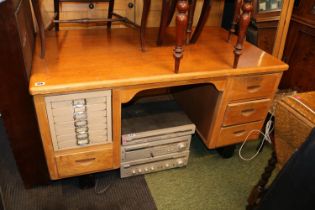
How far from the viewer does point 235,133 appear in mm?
1524

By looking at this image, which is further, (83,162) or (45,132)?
(83,162)

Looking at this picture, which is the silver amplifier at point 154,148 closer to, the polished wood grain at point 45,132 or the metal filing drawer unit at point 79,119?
the metal filing drawer unit at point 79,119

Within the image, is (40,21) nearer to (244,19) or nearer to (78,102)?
(78,102)

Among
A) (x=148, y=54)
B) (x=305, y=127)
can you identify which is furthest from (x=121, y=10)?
(x=305, y=127)

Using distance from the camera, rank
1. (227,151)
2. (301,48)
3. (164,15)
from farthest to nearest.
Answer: (301,48)
(227,151)
(164,15)

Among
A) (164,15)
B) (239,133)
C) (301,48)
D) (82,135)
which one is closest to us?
(82,135)

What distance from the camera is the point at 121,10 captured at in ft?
5.44

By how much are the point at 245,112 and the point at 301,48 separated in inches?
36.7

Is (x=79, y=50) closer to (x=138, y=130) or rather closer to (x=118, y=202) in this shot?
(x=138, y=130)

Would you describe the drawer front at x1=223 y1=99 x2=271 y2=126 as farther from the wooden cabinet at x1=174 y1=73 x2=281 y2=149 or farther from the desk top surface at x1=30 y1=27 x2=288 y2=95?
the desk top surface at x1=30 y1=27 x2=288 y2=95

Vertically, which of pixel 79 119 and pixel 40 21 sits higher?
pixel 40 21

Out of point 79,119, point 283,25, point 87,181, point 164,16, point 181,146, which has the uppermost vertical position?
point 164,16

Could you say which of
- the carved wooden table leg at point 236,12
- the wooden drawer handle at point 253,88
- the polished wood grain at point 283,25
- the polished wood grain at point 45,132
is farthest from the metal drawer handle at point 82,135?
the polished wood grain at point 283,25

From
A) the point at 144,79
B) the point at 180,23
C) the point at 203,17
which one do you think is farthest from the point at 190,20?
the point at 144,79
